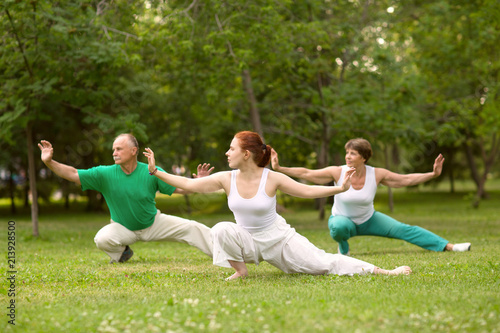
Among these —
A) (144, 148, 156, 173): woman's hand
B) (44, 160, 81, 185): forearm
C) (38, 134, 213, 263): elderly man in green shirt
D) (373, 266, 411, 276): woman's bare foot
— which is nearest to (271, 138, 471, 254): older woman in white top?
(38, 134, 213, 263): elderly man in green shirt

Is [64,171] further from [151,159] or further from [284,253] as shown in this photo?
[284,253]

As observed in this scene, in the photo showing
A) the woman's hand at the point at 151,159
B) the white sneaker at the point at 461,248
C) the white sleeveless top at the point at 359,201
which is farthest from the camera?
the white sneaker at the point at 461,248

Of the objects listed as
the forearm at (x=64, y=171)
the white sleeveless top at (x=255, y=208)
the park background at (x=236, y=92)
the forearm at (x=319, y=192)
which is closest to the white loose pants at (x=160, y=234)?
the park background at (x=236, y=92)

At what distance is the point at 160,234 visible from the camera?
27.1 feet

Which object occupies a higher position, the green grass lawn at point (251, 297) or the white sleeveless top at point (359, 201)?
the white sleeveless top at point (359, 201)

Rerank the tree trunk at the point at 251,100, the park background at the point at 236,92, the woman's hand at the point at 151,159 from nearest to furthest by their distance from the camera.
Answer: the woman's hand at the point at 151,159 < the park background at the point at 236,92 < the tree trunk at the point at 251,100

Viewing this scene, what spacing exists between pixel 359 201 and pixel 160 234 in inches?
119

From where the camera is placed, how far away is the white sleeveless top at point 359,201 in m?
8.61

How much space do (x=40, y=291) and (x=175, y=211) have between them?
72.0ft

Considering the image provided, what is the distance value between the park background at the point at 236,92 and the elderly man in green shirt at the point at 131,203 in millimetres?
495

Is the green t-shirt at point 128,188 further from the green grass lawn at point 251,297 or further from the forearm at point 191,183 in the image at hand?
the forearm at point 191,183

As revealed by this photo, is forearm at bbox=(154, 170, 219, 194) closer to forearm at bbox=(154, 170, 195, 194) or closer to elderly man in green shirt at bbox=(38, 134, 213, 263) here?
forearm at bbox=(154, 170, 195, 194)

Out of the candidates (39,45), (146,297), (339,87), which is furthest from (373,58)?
(146,297)

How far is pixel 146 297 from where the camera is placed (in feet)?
17.6
